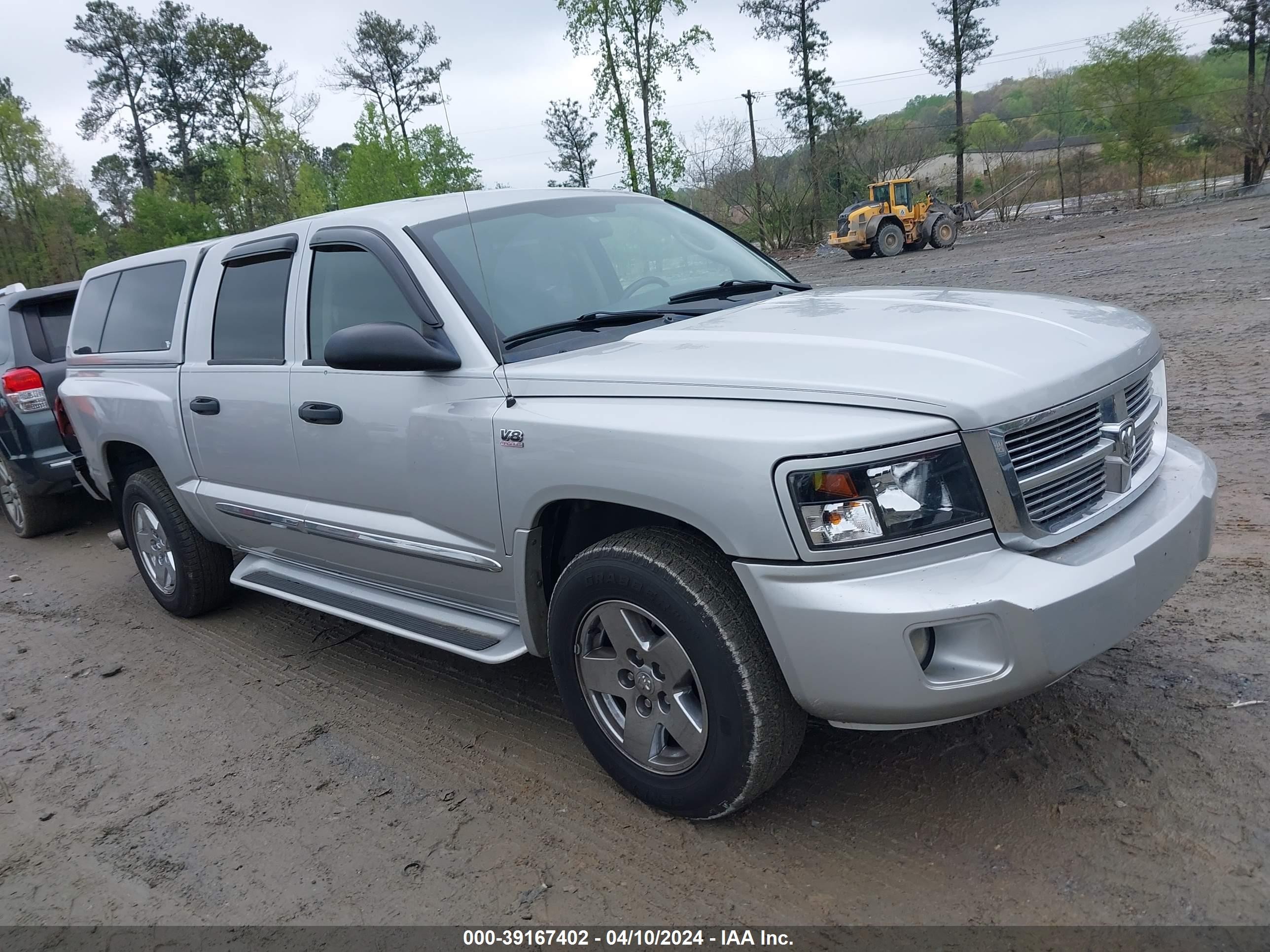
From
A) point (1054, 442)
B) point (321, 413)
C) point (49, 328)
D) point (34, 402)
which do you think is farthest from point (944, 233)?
point (1054, 442)

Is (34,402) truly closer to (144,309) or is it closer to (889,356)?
(144,309)

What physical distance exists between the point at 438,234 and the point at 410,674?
1.91m

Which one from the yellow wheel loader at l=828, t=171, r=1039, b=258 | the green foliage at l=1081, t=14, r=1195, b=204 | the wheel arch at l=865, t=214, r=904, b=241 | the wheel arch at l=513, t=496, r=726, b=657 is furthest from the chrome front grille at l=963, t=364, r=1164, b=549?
the green foliage at l=1081, t=14, r=1195, b=204

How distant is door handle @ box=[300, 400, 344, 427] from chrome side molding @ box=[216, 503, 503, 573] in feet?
1.38

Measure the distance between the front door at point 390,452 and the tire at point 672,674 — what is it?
45cm

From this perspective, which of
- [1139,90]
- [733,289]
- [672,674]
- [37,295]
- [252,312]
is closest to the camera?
[672,674]

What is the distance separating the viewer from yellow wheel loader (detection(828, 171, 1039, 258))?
Result: 85.6 ft

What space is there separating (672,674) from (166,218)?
154ft

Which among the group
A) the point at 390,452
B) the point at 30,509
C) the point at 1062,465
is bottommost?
the point at 30,509

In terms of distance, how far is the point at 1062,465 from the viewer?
8.07ft

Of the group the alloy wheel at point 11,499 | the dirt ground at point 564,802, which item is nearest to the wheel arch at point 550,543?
the dirt ground at point 564,802

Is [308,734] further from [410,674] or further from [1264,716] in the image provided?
[1264,716]

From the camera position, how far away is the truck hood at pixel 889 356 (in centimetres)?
237

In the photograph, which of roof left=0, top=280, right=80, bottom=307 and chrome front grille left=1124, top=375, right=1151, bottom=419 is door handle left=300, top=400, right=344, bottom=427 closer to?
chrome front grille left=1124, top=375, right=1151, bottom=419
